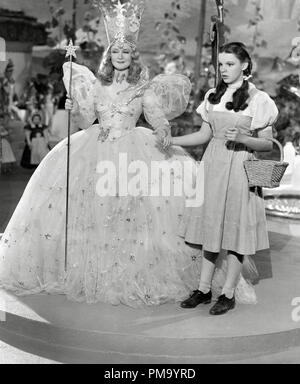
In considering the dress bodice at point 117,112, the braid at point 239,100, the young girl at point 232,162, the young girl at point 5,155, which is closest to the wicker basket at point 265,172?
the young girl at point 232,162

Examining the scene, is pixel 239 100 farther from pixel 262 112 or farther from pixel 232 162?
pixel 232 162

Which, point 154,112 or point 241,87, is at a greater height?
point 241,87

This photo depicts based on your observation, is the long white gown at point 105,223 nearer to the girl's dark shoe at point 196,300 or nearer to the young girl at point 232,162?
the girl's dark shoe at point 196,300

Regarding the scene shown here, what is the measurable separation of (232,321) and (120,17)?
6.73 ft

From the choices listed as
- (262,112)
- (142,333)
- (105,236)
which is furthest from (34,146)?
(142,333)

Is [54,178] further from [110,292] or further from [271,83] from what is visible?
[271,83]

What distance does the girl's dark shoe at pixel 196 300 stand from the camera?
4293 mm

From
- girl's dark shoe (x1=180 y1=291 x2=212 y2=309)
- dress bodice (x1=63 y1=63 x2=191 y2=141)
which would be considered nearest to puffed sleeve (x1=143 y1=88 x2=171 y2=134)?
dress bodice (x1=63 y1=63 x2=191 y2=141)

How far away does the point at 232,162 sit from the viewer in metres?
4.15

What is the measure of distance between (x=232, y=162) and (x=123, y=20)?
124 centimetres

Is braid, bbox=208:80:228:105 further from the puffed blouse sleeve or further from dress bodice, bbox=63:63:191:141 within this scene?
dress bodice, bbox=63:63:191:141

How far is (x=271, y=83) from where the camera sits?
48.3 ft

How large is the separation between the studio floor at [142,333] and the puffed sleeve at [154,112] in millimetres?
1096

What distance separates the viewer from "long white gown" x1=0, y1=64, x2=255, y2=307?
4.41m
